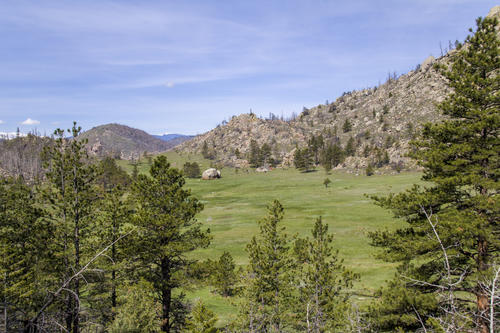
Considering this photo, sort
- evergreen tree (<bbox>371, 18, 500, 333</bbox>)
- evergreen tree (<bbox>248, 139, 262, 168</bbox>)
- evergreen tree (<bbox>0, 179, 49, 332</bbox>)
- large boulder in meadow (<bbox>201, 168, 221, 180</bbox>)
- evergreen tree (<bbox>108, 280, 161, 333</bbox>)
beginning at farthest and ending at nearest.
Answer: evergreen tree (<bbox>248, 139, 262, 168</bbox>) → large boulder in meadow (<bbox>201, 168, 221, 180</bbox>) → evergreen tree (<bbox>0, 179, 49, 332</bbox>) → evergreen tree (<bbox>108, 280, 161, 333</bbox>) → evergreen tree (<bbox>371, 18, 500, 333</bbox>)

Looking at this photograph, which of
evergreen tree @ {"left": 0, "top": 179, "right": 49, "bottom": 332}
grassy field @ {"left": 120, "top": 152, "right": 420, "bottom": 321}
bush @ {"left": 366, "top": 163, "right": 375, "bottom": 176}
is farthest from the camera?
bush @ {"left": 366, "top": 163, "right": 375, "bottom": 176}

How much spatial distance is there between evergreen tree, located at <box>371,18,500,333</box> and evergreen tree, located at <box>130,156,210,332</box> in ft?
41.3

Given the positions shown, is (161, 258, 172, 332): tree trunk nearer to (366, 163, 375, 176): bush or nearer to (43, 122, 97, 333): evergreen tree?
(43, 122, 97, 333): evergreen tree

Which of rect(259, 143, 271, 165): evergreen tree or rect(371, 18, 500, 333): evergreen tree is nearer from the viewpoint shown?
rect(371, 18, 500, 333): evergreen tree

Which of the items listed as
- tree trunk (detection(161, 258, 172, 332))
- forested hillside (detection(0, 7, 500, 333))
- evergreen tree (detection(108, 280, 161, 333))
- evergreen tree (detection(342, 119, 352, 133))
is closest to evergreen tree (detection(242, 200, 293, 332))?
forested hillside (detection(0, 7, 500, 333))

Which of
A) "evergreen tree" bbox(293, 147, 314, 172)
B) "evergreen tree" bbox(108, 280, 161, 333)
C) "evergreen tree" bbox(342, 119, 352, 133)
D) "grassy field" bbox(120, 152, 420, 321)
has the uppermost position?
"evergreen tree" bbox(342, 119, 352, 133)

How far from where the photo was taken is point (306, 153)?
5748 inches

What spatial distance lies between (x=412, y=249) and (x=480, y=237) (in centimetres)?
275

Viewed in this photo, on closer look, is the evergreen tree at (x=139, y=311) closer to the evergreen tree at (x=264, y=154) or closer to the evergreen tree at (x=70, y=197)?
the evergreen tree at (x=70, y=197)

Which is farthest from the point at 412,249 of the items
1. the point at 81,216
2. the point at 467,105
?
the point at 81,216

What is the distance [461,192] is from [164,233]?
17546mm

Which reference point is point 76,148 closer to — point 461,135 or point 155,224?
point 155,224

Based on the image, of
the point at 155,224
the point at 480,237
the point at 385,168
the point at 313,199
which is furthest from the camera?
the point at 385,168

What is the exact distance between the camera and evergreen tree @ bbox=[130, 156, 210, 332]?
20.3m
